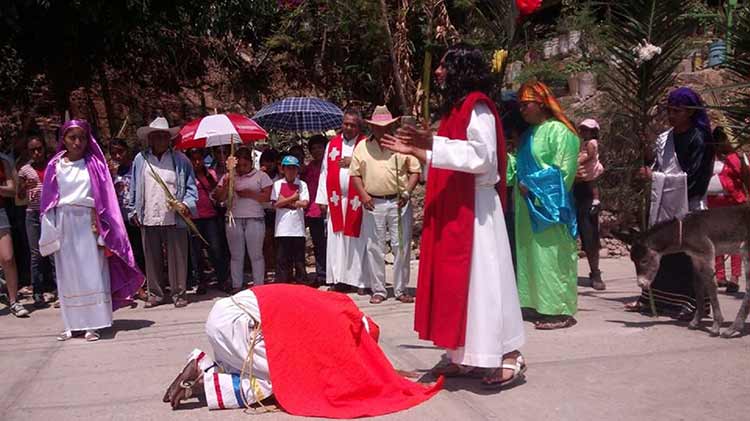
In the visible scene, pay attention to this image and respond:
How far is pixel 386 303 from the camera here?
7.53 m

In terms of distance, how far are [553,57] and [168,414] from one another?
13851 millimetres

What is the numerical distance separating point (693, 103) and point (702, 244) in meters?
1.17

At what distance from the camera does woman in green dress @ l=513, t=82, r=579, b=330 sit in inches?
227

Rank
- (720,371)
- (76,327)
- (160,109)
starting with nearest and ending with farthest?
(720,371), (76,327), (160,109)

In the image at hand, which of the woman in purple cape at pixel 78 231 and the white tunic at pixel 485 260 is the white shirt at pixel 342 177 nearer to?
the woman in purple cape at pixel 78 231

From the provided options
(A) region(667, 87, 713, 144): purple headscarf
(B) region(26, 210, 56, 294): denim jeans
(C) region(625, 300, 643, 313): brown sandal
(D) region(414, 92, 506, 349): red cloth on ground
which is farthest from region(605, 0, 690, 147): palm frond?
(B) region(26, 210, 56, 294): denim jeans

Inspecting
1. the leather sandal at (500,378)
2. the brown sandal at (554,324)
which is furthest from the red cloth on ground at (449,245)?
the brown sandal at (554,324)

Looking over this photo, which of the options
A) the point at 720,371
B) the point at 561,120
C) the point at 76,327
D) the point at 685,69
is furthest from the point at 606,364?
the point at 685,69

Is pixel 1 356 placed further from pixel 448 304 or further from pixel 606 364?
pixel 606 364

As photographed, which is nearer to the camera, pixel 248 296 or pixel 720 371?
pixel 248 296

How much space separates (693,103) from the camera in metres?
5.97

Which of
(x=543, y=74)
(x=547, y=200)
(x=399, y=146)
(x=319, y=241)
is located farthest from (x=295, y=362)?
(x=543, y=74)

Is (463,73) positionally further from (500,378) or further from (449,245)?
(500,378)

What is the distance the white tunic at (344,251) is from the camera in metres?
7.89
